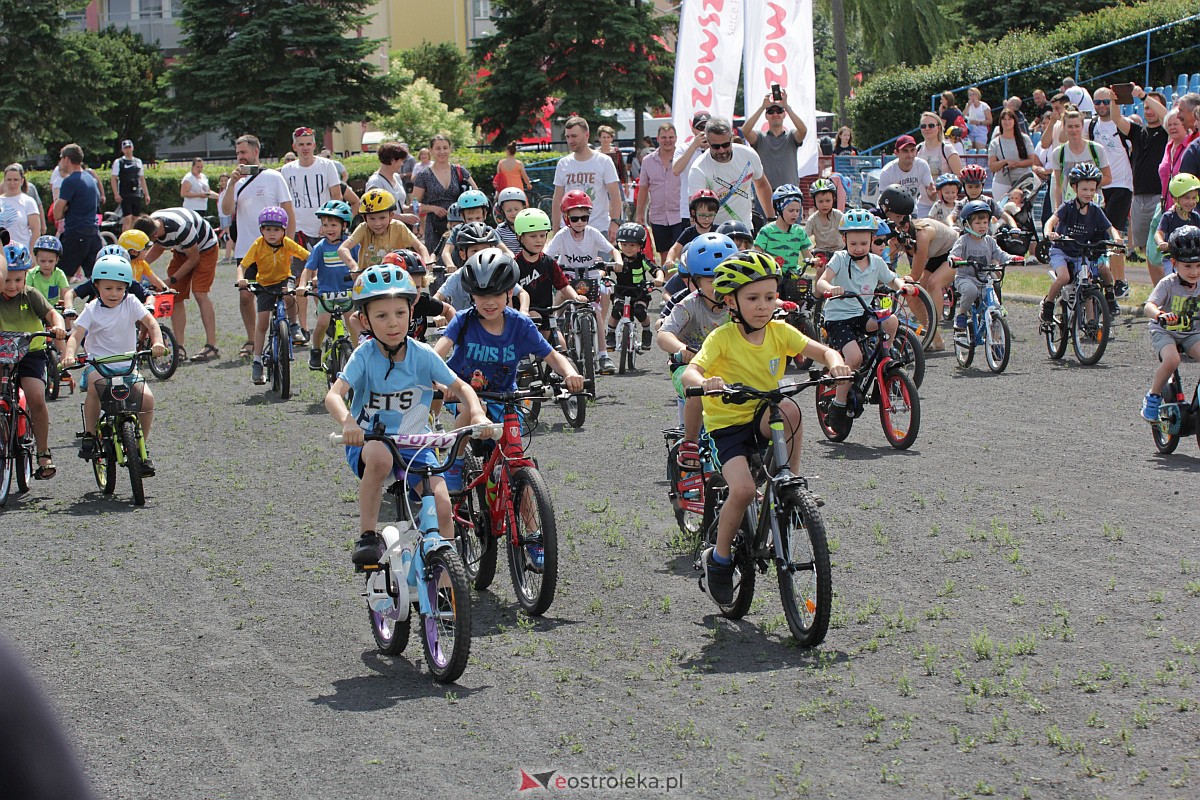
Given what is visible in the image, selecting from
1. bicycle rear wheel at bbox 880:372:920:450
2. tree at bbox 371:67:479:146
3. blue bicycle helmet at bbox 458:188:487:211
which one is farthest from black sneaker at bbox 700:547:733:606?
tree at bbox 371:67:479:146

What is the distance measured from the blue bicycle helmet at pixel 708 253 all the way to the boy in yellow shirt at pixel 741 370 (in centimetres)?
75

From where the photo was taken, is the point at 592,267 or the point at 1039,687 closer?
the point at 1039,687

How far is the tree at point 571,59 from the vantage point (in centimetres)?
4831

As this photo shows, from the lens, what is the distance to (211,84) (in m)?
50.0

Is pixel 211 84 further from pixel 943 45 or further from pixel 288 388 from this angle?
Answer: pixel 288 388

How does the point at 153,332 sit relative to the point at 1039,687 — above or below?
above

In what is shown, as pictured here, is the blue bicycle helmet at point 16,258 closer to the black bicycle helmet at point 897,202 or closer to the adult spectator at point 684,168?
the adult spectator at point 684,168

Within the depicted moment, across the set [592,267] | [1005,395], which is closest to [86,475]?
[592,267]

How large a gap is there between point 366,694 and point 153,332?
5806 millimetres

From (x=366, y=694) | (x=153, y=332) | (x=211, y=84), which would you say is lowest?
(x=366, y=694)

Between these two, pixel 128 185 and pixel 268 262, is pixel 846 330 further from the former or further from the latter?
pixel 128 185

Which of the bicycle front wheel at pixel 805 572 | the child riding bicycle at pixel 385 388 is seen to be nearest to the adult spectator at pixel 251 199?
→ the child riding bicycle at pixel 385 388

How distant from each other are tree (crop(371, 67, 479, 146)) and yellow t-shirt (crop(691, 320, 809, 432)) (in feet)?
174

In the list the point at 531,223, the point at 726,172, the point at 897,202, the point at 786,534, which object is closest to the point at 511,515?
the point at 786,534
